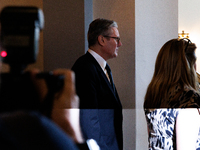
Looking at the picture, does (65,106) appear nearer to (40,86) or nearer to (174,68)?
(40,86)

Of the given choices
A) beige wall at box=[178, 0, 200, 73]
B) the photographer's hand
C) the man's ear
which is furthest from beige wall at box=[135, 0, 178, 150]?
the photographer's hand

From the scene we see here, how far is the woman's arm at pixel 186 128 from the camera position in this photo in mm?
663

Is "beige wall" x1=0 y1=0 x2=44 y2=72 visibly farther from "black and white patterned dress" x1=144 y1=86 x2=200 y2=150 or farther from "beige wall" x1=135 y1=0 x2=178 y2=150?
"beige wall" x1=135 y1=0 x2=178 y2=150

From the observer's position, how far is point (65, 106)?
0.95ft

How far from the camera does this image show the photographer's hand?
0.27 metres

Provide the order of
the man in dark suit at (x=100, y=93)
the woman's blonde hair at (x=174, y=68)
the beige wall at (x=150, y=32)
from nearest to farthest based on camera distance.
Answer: the man in dark suit at (x=100, y=93) → the woman's blonde hair at (x=174, y=68) → the beige wall at (x=150, y=32)

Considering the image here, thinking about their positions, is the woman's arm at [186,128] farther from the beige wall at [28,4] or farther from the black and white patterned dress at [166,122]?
the beige wall at [28,4]

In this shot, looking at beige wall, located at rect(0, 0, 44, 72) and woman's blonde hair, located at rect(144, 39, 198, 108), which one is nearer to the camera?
beige wall, located at rect(0, 0, 44, 72)

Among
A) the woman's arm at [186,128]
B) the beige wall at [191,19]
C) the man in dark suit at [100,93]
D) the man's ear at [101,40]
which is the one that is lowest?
the woman's arm at [186,128]

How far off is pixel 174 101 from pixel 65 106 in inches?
18.0

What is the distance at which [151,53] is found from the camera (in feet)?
3.35

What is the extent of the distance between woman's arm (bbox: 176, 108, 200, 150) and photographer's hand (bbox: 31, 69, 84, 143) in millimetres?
411

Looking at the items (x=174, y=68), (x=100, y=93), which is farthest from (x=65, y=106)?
(x=174, y=68)

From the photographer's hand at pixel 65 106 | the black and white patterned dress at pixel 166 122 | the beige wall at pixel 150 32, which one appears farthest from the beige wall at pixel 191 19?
the photographer's hand at pixel 65 106
